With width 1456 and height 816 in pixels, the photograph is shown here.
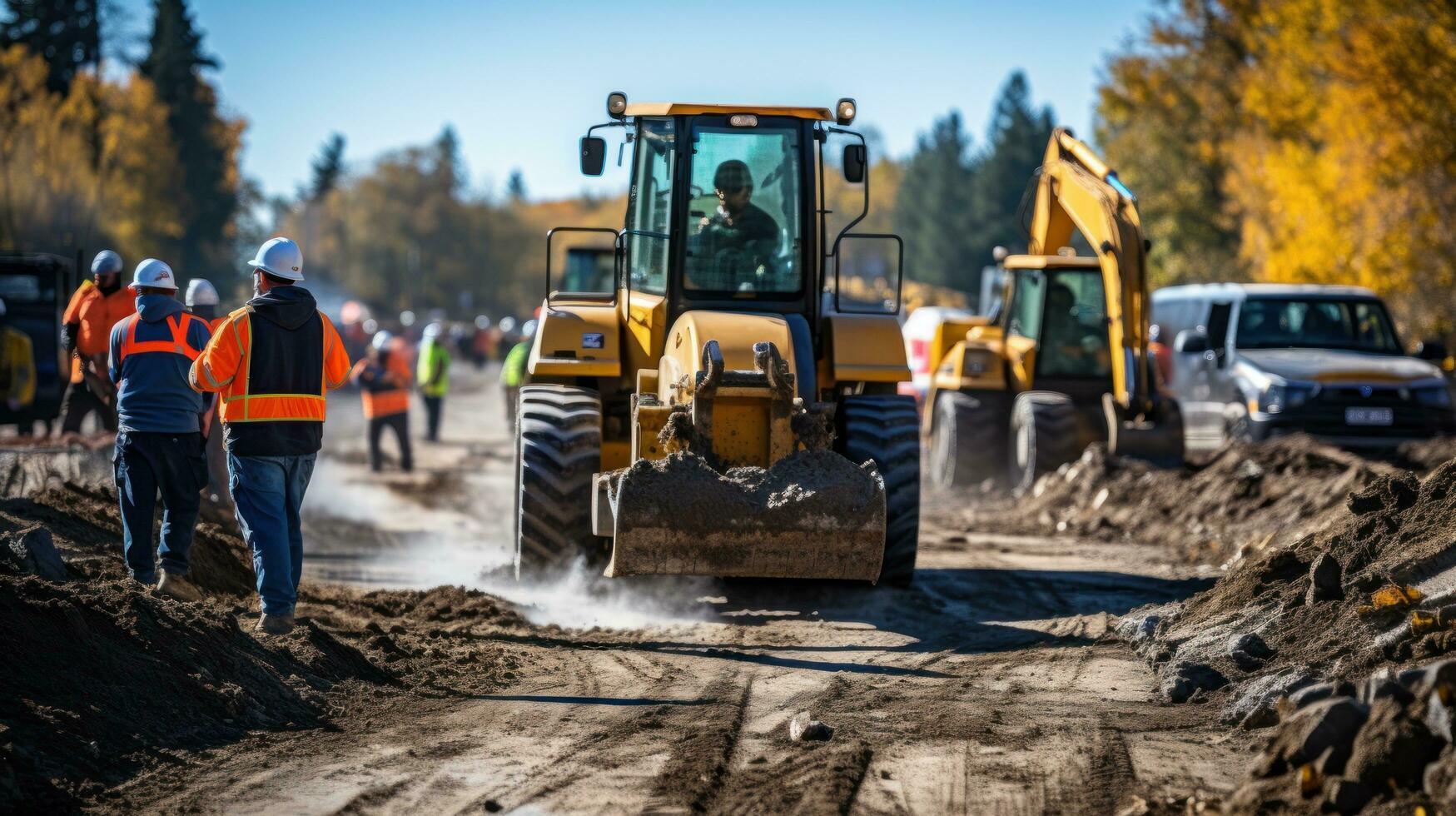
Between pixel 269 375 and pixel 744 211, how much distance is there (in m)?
3.51

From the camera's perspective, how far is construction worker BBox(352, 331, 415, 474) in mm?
19125

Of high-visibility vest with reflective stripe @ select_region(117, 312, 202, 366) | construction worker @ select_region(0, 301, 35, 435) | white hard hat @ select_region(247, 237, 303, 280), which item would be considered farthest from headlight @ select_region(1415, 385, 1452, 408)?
construction worker @ select_region(0, 301, 35, 435)

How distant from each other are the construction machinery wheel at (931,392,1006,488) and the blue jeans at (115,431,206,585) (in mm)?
10687

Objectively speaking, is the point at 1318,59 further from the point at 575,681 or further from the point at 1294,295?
the point at 575,681

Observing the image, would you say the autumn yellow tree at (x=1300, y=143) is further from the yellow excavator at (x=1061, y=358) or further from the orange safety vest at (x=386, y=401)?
the orange safety vest at (x=386, y=401)

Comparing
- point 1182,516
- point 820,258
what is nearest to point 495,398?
point 1182,516

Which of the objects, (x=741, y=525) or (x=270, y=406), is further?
(x=741, y=525)

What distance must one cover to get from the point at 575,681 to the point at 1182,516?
8.39 meters

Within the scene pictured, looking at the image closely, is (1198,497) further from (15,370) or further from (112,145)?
(112,145)

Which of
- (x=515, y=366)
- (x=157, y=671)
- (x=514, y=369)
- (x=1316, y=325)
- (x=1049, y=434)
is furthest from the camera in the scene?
(x=514, y=369)

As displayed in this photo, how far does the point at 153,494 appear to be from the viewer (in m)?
8.65

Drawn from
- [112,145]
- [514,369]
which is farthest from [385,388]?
[112,145]

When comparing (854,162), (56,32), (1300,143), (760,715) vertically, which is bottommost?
(760,715)

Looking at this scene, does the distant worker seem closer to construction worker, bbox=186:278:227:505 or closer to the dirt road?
construction worker, bbox=186:278:227:505
